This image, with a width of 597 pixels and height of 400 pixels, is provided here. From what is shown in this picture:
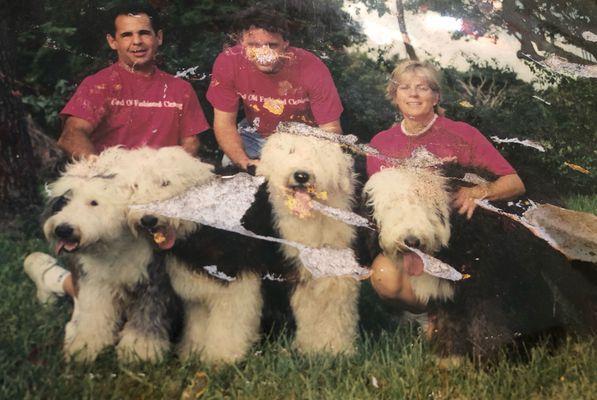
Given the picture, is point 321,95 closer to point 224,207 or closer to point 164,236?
point 224,207

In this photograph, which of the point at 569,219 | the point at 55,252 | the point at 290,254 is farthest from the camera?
the point at 569,219

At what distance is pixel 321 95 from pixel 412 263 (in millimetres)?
794

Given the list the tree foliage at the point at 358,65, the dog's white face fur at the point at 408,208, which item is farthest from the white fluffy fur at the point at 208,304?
the dog's white face fur at the point at 408,208

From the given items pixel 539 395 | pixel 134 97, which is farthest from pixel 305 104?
pixel 539 395

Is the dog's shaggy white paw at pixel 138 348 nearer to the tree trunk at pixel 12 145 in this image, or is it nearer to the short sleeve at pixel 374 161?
the tree trunk at pixel 12 145

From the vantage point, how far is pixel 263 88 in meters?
2.80

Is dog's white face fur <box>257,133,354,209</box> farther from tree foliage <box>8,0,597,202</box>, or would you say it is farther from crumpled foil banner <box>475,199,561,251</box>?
crumpled foil banner <box>475,199,561,251</box>

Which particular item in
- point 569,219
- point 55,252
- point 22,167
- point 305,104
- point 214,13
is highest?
point 214,13

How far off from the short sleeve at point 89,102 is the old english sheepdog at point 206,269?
331 millimetres

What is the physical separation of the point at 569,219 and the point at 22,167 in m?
2.32

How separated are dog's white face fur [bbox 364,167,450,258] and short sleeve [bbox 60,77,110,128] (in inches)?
43.9

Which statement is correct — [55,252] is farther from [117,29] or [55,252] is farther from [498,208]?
[498,208]

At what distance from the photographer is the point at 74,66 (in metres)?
2.73

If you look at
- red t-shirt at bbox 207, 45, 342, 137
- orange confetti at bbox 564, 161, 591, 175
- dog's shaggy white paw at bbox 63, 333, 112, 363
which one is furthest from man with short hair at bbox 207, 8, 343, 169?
orange confetti at bbox 564, 161, 591, 175
